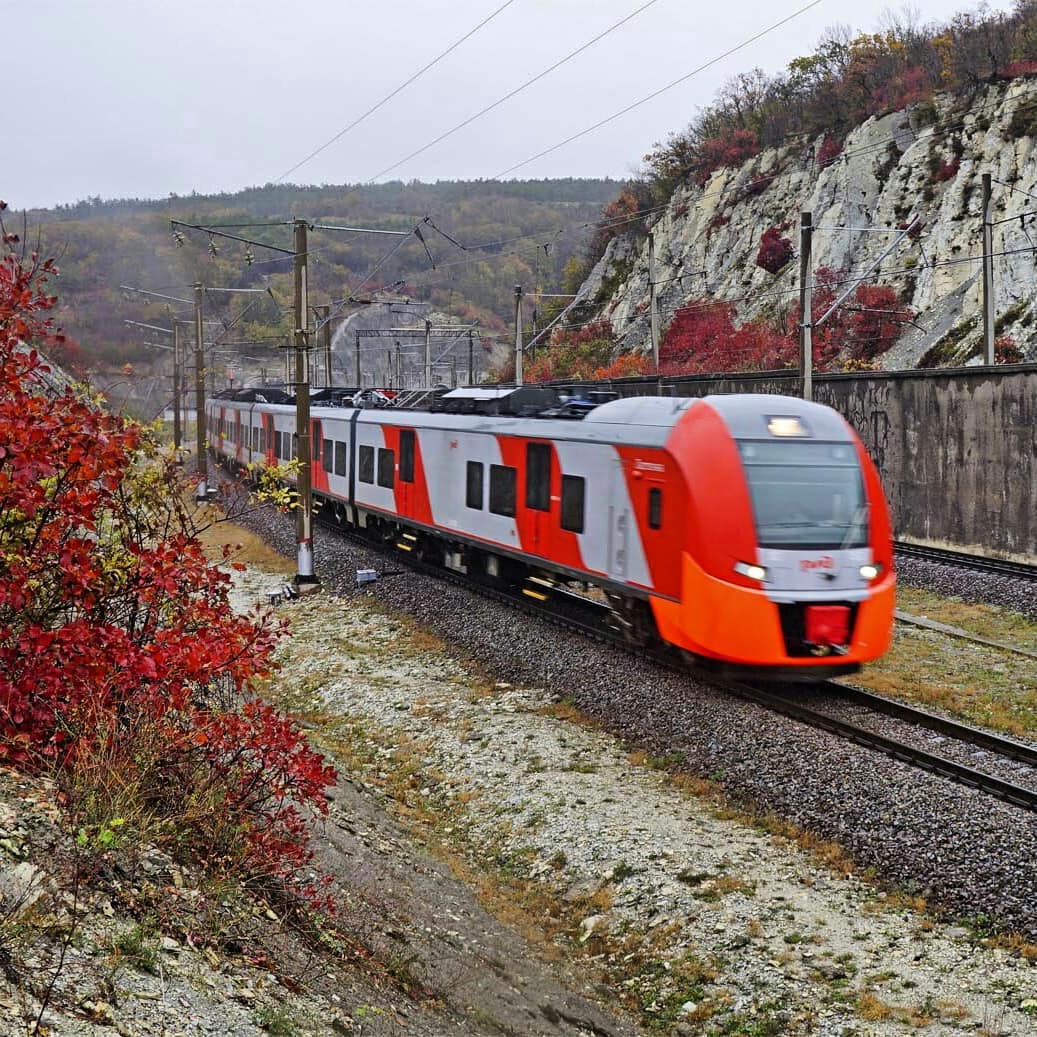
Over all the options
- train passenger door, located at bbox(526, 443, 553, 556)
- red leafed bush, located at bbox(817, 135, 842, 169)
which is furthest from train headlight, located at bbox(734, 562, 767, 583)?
red leafed bush, located at bbox(817, 135, 842, 169)

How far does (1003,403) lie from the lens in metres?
19.6

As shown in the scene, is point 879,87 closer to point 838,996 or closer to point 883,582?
point 883,582

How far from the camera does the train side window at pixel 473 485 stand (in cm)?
1694

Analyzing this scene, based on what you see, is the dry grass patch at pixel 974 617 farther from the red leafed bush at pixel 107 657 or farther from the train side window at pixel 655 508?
the red leafed bush at pixel 107 657

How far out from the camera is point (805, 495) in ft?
35.6

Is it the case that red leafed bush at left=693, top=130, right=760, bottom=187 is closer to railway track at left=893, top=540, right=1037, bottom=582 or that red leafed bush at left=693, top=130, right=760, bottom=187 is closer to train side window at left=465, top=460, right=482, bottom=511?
railway track at left=893, top=540, right=1037, bottom=582

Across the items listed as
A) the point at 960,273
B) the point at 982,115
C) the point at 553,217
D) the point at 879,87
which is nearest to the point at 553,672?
the point at 960,273

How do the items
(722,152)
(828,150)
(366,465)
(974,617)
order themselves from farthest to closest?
(722,152) → (828,150) → (366,465) → (974,617)

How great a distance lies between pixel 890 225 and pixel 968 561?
77.5ft

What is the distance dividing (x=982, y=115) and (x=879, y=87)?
25.2 feet

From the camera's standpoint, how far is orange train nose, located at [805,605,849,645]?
10.5m

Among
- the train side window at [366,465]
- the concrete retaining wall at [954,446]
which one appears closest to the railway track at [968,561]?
the concrete retaining wall at [954,446]

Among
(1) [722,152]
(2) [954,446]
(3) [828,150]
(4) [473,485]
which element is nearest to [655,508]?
(4) [473,485]

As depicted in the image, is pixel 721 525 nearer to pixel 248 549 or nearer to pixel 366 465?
pixel 366 465
